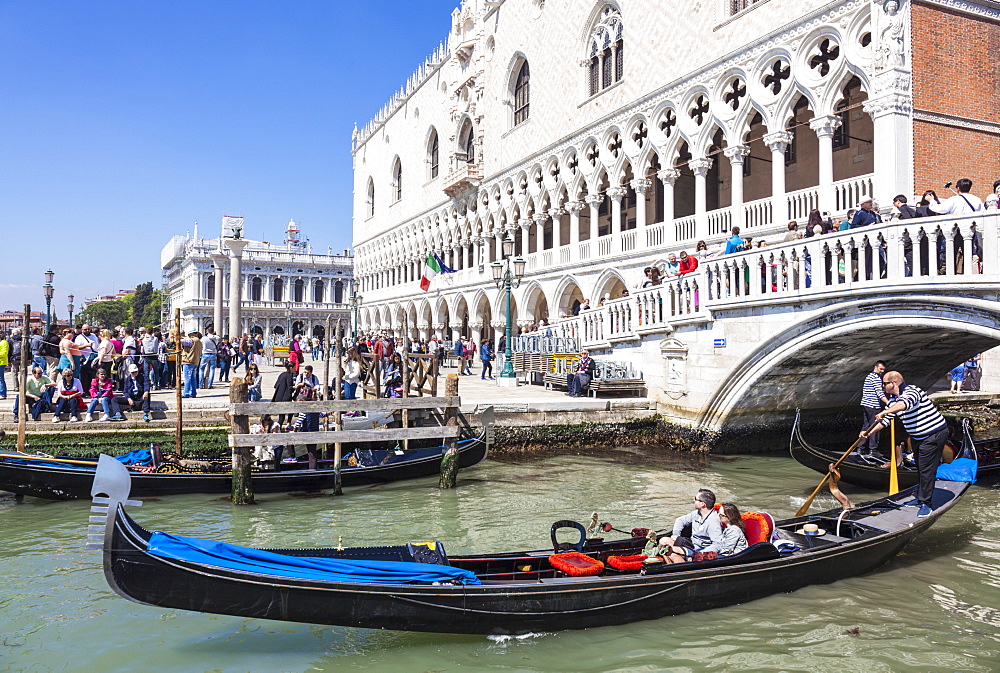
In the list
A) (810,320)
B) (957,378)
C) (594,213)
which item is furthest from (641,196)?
(810,320)

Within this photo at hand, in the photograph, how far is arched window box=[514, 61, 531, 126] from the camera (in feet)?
67.8

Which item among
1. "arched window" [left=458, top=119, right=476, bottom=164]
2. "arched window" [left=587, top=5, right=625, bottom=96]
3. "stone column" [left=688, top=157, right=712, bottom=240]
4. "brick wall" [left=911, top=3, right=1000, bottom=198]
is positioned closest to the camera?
"brick wall" [left=911, top=3, right=1000, bottom=198]

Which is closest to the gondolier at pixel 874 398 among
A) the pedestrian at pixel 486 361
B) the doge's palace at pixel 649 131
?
the doge's palace at pixel 649 131

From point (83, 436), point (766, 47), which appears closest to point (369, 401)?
point (83, 436)

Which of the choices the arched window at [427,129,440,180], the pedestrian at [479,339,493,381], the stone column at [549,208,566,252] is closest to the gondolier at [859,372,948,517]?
the pedestrian at [479,339,493,381]

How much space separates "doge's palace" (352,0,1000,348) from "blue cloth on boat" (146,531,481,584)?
28.8 ft

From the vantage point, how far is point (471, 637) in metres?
4.28

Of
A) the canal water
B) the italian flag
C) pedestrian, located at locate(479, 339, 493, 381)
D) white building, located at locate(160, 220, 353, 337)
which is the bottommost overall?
the canal water

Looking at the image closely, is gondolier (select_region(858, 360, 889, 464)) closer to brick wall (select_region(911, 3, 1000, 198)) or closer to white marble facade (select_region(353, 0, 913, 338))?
white marble facade (select_region(353, 0, 913, 338))

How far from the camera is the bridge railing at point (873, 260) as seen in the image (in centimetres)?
654

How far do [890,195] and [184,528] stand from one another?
9.52m

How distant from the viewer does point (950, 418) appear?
10.2m

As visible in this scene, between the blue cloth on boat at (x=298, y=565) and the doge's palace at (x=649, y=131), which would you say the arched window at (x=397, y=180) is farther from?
the blue cloth on boat at (x=298, y=565)

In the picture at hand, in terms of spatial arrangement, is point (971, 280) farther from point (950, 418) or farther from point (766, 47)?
point (766, 47)
